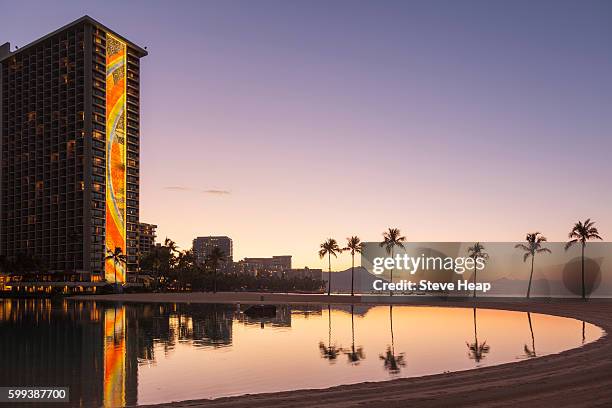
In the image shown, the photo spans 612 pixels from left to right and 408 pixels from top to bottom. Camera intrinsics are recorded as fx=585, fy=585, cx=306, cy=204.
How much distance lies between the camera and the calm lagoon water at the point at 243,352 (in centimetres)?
2559

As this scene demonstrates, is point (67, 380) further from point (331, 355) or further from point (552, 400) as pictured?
point (552, 400)

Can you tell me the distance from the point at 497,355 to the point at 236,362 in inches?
583

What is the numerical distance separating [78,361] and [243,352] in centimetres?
945

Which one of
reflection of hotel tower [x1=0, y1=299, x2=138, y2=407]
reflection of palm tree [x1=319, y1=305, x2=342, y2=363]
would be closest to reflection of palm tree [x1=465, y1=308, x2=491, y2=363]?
reflection of palm tree [x1=319, y1=305, x2=342, y2=363]

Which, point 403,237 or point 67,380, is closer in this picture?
point 67,380

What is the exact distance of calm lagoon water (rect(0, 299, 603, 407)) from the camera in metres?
25.6

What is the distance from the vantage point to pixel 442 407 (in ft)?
60.1

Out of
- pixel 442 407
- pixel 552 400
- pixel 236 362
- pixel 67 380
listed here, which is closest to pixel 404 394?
pixel 442 407

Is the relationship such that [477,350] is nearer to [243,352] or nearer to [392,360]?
[392,360]

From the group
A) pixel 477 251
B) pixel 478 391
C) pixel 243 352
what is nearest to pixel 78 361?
pixel 243 352

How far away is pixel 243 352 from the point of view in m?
35.9

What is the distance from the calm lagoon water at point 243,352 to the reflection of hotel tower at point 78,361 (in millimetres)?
55

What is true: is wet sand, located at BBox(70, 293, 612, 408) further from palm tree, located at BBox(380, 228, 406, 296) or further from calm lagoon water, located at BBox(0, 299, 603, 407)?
palm tree, located at BBox(380, 228, 406, 296)

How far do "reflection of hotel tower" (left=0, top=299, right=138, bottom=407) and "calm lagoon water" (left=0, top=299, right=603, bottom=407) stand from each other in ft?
0.18
